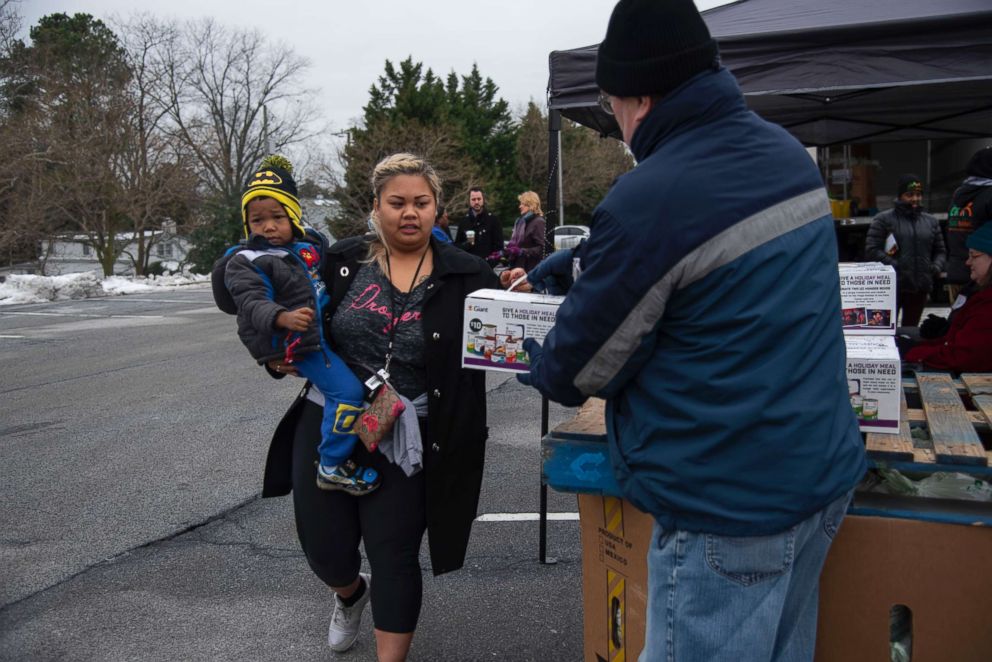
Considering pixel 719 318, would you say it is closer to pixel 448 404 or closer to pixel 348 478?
pixel 448 404

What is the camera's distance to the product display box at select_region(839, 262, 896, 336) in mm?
2779

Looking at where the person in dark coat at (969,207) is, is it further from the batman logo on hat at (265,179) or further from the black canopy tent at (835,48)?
the batman logo on hat at (265,179)

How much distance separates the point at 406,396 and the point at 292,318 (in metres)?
0.46

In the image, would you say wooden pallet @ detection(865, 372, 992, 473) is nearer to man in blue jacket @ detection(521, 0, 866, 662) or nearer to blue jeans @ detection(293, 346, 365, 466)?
man in blue jacket @ detection(521, 0, 866, 662)

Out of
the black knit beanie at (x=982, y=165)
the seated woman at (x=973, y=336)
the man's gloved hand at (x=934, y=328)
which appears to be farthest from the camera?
the black knit beanie at (x=982, y=165)

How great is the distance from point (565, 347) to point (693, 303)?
11.1 inches

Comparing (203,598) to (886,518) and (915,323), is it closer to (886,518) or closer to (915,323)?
(886,518)

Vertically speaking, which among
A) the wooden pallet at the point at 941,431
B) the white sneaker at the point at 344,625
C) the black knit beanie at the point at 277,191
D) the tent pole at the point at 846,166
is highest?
the tent pole at the point at 846,166

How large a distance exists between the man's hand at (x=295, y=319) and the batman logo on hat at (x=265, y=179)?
0.57 metres

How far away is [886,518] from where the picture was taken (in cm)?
229

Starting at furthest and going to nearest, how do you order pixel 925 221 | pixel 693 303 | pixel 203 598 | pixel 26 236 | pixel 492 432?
pixel 26 236
pixel 925 221
pixel 492 432
pixel 203 598
pixel 693 303

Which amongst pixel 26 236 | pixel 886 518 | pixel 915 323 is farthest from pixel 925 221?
pixel 26 236

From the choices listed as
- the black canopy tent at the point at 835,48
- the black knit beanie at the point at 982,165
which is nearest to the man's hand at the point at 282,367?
the black canopy tent at the point at 835,48

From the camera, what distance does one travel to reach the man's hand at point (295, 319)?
2.88m
